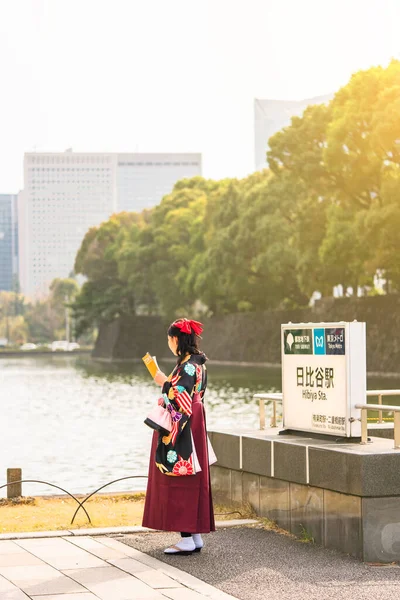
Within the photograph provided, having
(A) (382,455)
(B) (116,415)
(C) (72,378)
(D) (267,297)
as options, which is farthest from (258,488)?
(D) (267,297)

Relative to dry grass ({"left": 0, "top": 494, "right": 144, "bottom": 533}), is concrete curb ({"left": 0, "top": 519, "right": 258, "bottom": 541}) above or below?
above

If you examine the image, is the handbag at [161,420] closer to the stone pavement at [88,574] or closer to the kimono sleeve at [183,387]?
the kimono sleeve at [183,387]

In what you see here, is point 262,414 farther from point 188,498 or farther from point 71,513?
point 71,513

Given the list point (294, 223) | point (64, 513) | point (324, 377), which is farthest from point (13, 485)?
point (294, 223)

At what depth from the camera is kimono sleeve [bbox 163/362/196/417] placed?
6.75 m

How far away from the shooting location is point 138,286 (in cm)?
7425

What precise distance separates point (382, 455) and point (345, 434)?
791mm

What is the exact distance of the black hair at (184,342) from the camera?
686cm

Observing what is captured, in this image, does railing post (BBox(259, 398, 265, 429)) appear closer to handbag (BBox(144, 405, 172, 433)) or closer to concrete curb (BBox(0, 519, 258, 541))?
concrete curb (BBox(0, 519, 258, 541))

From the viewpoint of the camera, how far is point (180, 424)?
6.77 m

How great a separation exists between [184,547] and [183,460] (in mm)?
557

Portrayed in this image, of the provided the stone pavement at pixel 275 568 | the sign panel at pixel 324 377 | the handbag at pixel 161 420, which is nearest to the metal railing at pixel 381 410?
the sign panel at pixel 324 377

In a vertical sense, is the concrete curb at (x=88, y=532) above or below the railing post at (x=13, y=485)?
above

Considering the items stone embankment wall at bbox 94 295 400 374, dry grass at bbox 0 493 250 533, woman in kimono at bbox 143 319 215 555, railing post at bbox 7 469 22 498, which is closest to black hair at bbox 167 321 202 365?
woman in kimono at bbox 143 319 215 555
